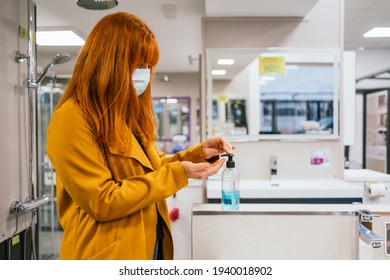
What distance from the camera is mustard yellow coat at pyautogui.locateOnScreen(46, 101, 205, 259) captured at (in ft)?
2.46

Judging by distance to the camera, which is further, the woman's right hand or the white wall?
the white wall

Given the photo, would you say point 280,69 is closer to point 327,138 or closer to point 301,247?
point 327,138

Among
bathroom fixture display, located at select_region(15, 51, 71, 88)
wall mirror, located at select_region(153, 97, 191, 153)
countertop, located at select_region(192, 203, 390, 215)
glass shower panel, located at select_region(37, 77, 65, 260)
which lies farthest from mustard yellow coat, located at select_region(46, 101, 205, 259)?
wall mirror, located at select_region(153, 97, 191, 153)

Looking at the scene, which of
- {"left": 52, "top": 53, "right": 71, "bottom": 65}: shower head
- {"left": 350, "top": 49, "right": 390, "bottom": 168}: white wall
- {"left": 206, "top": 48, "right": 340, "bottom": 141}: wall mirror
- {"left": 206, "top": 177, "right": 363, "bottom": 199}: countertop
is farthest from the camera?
{"left": 206, "top": 48, "right": 340, "bottom": 141}: wall mirror

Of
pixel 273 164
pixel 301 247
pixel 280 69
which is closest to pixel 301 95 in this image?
pixel 280 69

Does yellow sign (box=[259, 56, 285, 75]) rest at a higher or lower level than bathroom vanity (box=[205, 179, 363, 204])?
higher

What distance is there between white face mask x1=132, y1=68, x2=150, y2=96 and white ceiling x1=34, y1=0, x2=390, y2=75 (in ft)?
1.39

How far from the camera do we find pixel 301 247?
3.00ft

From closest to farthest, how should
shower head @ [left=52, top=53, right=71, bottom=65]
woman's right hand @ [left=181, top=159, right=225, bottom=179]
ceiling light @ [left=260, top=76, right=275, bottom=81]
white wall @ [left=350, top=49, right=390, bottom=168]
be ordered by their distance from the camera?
woman's right hand @ [left=181, top=159, right=225, bottom=179] < white wall @ [left=350, top=49, right=390, bottom=168] < shower head @ [left=52, top=53, right=71, bottom=65] < ceiling light @ [left=260, top=76, right=275, bottom=81]

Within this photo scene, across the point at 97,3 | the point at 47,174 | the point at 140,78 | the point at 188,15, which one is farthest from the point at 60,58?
the point at 47,174

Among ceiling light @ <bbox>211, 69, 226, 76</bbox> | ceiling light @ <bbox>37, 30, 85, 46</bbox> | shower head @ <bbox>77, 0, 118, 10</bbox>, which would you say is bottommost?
ceiling light @ <bbox>211, 69, 226, 76</bbox>

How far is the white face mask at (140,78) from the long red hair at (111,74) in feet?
0.07

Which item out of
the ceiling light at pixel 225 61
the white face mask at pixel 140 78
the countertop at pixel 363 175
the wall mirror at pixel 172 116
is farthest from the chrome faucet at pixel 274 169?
the wall mirror at pixel 172 116

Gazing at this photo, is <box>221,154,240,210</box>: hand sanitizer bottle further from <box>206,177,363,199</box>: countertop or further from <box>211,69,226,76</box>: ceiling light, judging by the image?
<box>211,69,226,76</box>: ceiling light
